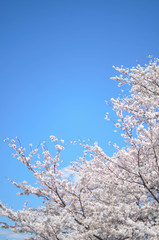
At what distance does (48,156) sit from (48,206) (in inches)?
80.1

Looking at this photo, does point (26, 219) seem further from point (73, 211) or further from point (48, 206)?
point (73, 211)

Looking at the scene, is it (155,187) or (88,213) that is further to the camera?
(155,187)

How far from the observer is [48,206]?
18.7 ft

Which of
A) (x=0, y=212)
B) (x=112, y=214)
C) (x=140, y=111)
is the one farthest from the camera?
(x=140, y=111)

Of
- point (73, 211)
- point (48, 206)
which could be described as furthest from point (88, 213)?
point (48, 206)

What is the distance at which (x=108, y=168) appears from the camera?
21.1 feet

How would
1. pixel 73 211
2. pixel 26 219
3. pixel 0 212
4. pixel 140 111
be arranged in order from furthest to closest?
pixel 140 111
pixel 73 211
pixel 0 212
pixel 26 219

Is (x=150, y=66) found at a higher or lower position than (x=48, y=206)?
higher

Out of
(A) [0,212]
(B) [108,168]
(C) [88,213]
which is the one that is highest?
(B) [108,168]

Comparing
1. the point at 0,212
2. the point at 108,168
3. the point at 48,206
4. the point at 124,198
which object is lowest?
the point at 0,212

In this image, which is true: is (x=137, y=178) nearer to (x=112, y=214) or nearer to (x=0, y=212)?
(x=112, y=214)

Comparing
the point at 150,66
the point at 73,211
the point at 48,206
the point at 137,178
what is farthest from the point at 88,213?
the point at 150,66

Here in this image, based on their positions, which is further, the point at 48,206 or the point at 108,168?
the point at 108,168

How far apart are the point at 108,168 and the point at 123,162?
1.98 feet
